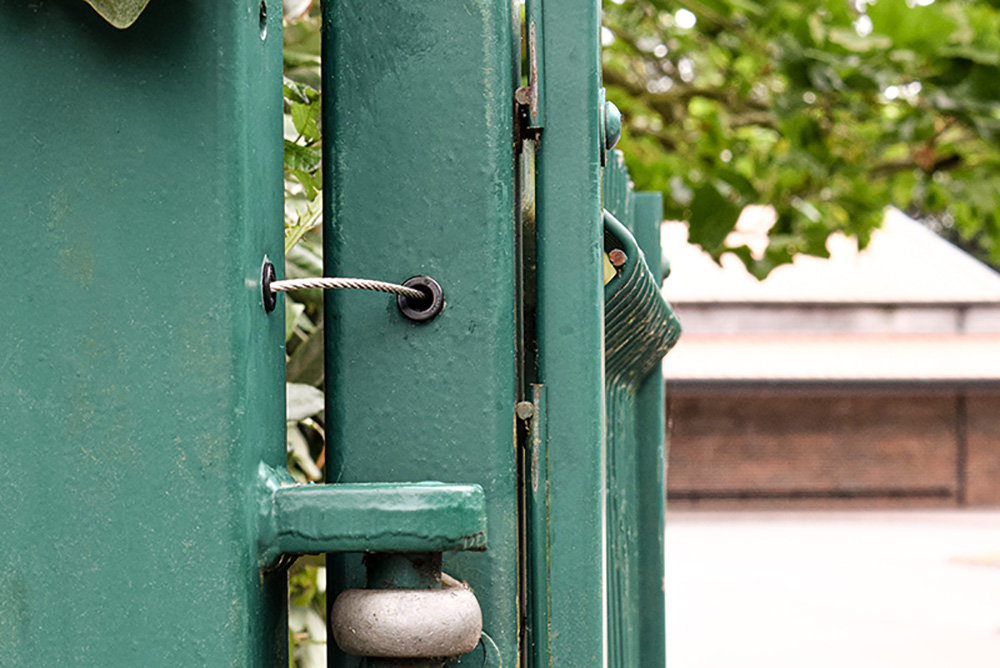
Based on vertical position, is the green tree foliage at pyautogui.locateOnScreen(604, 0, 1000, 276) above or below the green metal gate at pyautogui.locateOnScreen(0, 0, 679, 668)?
above

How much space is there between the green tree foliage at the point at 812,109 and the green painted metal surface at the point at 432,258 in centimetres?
168

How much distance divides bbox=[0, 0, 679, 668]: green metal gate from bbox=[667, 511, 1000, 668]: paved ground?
7.90 m

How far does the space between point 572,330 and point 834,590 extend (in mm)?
11830

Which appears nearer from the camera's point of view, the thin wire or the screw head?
the thin wire

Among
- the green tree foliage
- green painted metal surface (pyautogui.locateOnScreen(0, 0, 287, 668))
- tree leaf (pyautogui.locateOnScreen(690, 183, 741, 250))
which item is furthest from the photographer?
tree leaf (pyautogui.locateOnScreen(690, 183, 741, 250))

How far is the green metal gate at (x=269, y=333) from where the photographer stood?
23.9 inches

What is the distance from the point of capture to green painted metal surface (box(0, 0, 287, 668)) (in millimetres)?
606

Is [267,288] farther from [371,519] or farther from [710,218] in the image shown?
[710,218]

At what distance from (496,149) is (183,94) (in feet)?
0.60

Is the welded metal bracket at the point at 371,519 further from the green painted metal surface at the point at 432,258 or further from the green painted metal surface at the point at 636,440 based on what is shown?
the green painted metal surface at the point at 636,440

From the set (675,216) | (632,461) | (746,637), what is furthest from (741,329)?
(632,461)

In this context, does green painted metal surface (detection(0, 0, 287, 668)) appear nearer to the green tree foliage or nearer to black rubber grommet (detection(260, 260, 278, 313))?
black rubber grommet (detection(260, 260, 278, 313))

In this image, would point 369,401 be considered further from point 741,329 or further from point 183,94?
point 741,329

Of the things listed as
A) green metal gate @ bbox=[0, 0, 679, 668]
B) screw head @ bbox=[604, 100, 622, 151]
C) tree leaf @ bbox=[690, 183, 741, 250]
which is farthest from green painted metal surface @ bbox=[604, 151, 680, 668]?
tree leaf @ bbox=[690, 183, 741, 250]
